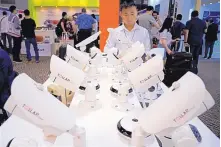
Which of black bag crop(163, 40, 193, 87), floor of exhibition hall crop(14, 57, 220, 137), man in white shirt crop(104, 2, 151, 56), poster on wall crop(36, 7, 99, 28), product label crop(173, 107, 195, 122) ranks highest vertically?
poster on wall crop(36, 7, 99, 28)

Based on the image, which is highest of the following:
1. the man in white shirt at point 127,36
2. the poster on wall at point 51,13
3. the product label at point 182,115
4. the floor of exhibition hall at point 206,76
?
the poster on wall at point 51,13

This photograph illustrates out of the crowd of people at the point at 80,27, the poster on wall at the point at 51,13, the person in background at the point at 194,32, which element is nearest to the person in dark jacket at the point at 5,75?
the crowd of people at the point at 80,27

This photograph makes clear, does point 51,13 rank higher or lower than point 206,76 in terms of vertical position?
higher

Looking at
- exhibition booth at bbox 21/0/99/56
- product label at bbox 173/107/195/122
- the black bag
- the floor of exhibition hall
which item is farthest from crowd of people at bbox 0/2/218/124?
exhibition booth at bbox 21/0/99/56

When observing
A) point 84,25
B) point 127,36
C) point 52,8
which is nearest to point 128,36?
point 127,36

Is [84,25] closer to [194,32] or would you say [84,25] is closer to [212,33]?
[194,32]

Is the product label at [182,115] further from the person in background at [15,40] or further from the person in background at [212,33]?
the person in background at [212,33]

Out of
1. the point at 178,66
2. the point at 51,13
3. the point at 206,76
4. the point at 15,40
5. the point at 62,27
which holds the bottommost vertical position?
the point at 206,76

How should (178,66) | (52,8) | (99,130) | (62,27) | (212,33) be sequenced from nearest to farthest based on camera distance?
(99,130)
(178,66)
(62,27)
(212,33)
(52,8)

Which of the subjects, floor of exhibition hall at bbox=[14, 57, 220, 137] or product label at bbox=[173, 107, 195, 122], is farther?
floor of exhibition hall at bbox=[14, 57, 220, 137]

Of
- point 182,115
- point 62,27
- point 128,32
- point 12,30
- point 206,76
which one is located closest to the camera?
point 182,115

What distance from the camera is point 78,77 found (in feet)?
3.69

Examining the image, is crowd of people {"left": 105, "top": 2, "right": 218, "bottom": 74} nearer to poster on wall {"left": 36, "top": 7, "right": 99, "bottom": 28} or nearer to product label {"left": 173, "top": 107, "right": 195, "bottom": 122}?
product label {"left": 173, "top": 107, "right": 195, "bottom": 122}

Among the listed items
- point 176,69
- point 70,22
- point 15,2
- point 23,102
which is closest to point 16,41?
point 70,22
